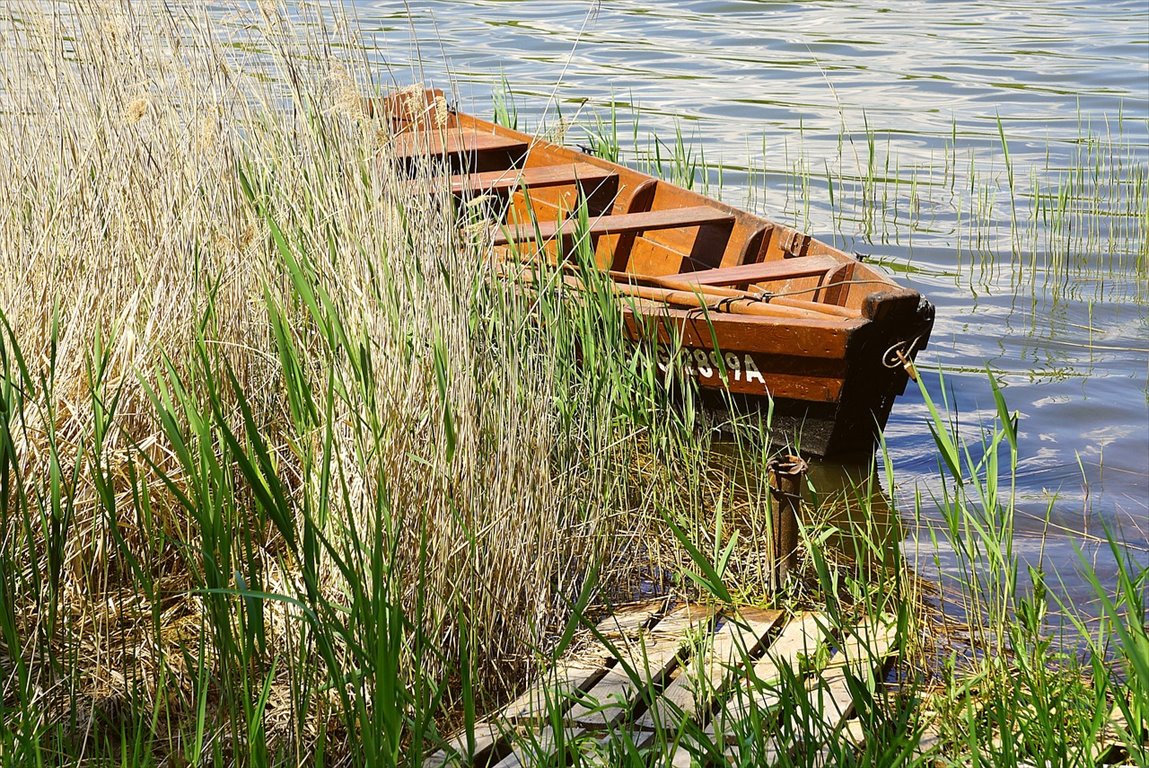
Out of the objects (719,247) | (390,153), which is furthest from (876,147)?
(390,153)

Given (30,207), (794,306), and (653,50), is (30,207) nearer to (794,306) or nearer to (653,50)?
(794,306)

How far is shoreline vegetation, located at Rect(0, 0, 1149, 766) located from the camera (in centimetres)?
255

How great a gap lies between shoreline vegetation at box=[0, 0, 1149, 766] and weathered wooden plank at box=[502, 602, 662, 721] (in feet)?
0.28

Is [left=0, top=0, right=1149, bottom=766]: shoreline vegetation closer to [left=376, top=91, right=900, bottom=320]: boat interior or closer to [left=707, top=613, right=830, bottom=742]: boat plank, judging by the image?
[left=707, top=613, right=830, bottom=742]: boat plank

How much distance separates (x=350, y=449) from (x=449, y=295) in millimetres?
467

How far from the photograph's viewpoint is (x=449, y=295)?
3.27 meters

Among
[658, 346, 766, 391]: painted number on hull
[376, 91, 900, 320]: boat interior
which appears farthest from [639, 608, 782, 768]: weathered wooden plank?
[658, 346, 766, 391]: painted number on hull

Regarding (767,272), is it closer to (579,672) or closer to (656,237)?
(656,237)

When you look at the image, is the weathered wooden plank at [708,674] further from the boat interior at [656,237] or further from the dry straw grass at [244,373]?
the boat interior at [656,237]

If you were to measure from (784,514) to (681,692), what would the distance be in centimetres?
76

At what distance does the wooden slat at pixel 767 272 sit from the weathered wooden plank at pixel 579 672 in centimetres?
187

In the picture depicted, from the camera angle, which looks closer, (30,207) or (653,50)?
(30,207)

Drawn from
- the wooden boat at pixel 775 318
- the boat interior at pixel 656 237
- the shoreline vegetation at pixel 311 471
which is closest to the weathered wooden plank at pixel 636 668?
the shoreline vegetation at pixel 311 471

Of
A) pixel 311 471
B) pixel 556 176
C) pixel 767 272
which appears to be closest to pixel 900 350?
pixel 767 272
